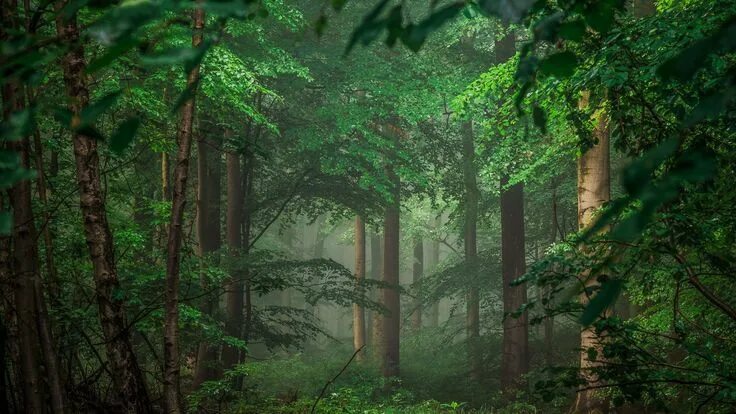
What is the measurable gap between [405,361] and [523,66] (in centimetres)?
2351

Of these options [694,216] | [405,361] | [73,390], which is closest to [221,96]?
[73,390]

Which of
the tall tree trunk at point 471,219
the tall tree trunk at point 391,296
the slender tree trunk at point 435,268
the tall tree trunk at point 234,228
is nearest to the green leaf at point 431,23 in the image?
the tall tree trunk at point 234,228

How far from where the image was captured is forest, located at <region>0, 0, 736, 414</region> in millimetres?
1198

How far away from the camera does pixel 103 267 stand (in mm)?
4113

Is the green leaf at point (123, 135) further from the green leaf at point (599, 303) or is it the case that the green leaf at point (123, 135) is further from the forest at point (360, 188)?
the green leaf at point (599, 303)

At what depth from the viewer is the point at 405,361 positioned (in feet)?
78.3

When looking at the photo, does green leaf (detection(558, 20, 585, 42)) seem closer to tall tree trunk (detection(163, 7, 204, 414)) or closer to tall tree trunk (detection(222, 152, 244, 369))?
tall tree trunk (detection(163, 7, 204, 414))

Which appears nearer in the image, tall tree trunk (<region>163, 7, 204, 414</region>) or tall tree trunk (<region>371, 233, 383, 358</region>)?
tall tree trunk (<region>163, 7, 204, 414</region>)

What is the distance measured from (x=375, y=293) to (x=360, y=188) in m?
18.8

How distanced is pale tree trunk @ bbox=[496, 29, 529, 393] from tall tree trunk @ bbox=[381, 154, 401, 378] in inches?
152

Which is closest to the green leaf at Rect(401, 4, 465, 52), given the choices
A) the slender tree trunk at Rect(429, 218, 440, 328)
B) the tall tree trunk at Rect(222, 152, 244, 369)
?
the tall tree trunk at Rect(222, 152, 244, 369)

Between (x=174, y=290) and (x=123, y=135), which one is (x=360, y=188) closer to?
(x=174, y=290)

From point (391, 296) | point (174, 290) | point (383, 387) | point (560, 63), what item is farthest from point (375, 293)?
point (560, 63)

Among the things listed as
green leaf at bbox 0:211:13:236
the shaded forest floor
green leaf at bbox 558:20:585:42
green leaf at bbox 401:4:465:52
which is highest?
green leaf at bbox 558:20:585:42
